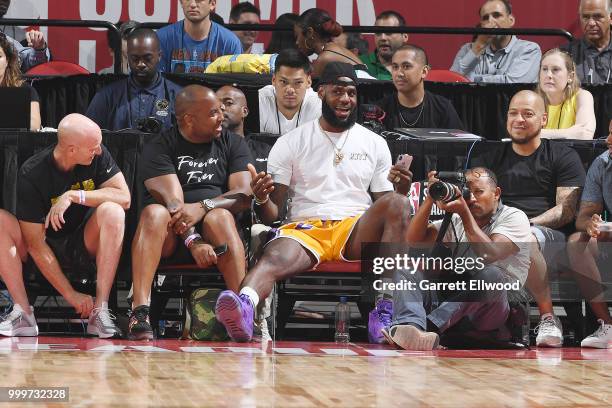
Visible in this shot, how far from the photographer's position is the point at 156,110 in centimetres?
650

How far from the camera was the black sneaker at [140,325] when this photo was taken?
16.8 feet

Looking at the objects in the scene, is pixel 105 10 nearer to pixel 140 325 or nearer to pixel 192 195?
pixel 192 195

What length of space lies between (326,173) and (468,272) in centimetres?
94

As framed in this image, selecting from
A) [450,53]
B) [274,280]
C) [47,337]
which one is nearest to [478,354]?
[274,280]

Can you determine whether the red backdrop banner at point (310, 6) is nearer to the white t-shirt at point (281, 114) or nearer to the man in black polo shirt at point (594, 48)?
the man in black polo shirt at point (594, 48)

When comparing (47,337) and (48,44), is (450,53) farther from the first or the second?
(47,337)

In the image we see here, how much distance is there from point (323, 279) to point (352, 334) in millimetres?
391

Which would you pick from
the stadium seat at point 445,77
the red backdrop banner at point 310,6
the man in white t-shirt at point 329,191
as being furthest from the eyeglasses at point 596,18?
the man in white t-shirt at point 329,191

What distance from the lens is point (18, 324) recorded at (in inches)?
206

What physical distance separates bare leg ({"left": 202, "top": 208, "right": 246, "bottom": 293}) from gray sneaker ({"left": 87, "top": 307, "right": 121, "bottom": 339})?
0.58 metres

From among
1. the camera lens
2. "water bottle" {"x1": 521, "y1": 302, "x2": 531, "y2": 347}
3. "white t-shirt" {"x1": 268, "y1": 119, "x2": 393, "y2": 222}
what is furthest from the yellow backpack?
"water bottle" {"x1": 521, "y1": 302, "x2": 531, "y2": 347}

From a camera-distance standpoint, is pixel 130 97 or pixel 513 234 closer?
pixel 513 234

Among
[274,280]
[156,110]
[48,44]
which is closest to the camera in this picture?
[274,280]

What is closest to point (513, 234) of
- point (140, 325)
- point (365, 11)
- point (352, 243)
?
point (352, 243)
